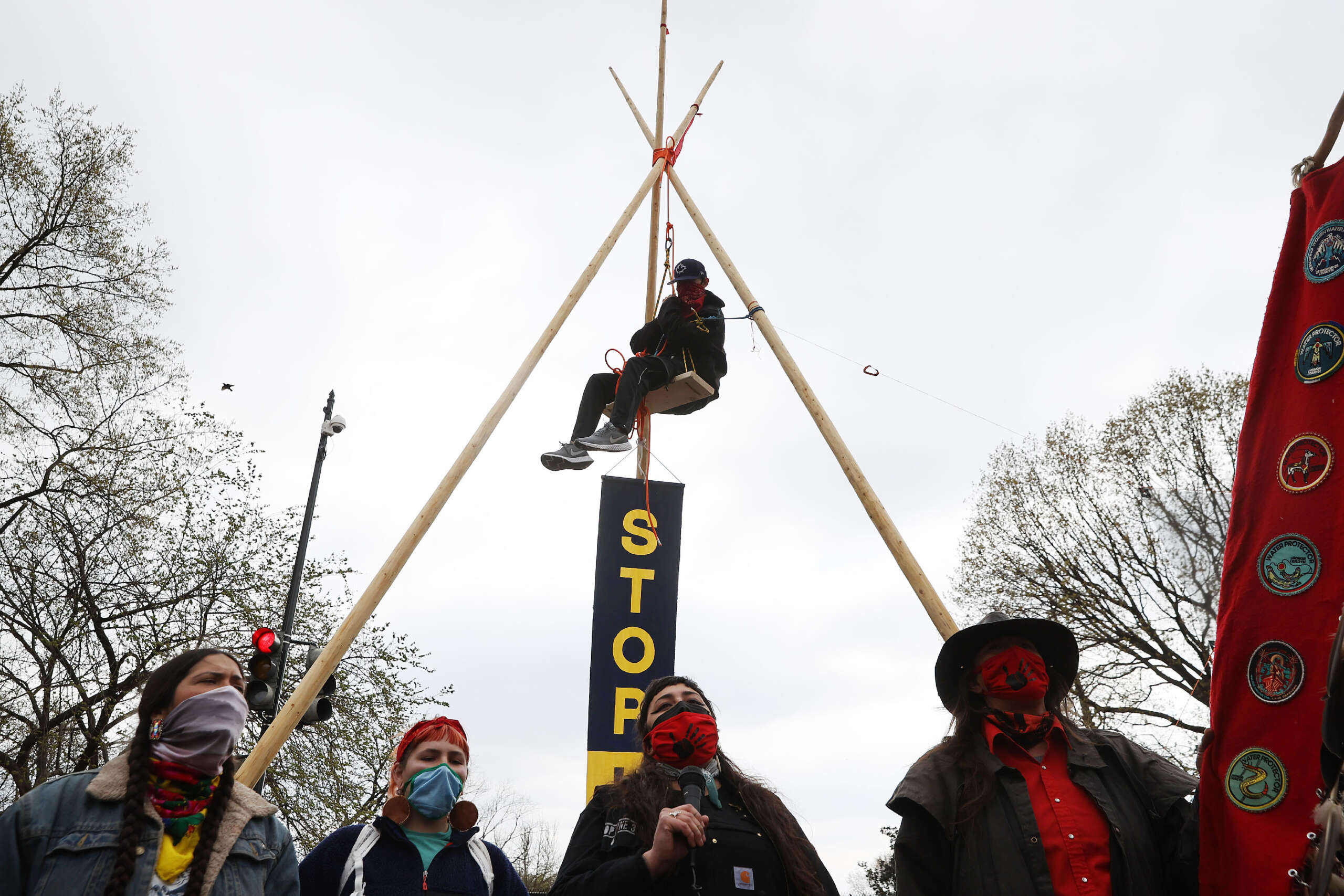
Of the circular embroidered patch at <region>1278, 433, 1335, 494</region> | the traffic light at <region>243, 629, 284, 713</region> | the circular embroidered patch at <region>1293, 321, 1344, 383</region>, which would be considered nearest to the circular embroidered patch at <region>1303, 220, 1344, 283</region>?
the circular embroidered patch at <region>1293, 321, 1344, 383</region>

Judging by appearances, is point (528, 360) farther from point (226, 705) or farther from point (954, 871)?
point (954, 871)

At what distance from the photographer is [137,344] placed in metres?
14.4

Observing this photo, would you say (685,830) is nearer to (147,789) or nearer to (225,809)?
(225,809)

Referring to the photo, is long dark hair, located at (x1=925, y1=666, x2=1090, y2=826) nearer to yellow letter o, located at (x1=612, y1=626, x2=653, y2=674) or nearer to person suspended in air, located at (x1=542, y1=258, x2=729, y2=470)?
yellow letter o, located at (x1=612, y1=626, x2=653, y2=674)

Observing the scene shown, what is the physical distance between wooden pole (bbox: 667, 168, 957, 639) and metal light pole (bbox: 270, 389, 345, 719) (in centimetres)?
624

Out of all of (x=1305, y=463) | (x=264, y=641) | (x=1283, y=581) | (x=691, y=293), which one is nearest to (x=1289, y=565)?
(x=1283, y=581)

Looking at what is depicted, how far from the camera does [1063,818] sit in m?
2.79

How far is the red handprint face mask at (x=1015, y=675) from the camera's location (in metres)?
3.12

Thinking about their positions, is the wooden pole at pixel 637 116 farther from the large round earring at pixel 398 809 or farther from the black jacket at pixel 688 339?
the large round earring at pixel 398 809

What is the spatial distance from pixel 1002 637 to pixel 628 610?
394cm

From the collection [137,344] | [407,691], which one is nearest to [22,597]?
[137,344]

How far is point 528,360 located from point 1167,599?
1286 centimetres

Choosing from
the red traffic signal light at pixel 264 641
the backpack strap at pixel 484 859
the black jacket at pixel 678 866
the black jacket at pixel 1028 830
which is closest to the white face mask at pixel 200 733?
the backpack strap at pixel 484 859

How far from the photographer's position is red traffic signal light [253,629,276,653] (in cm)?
605
